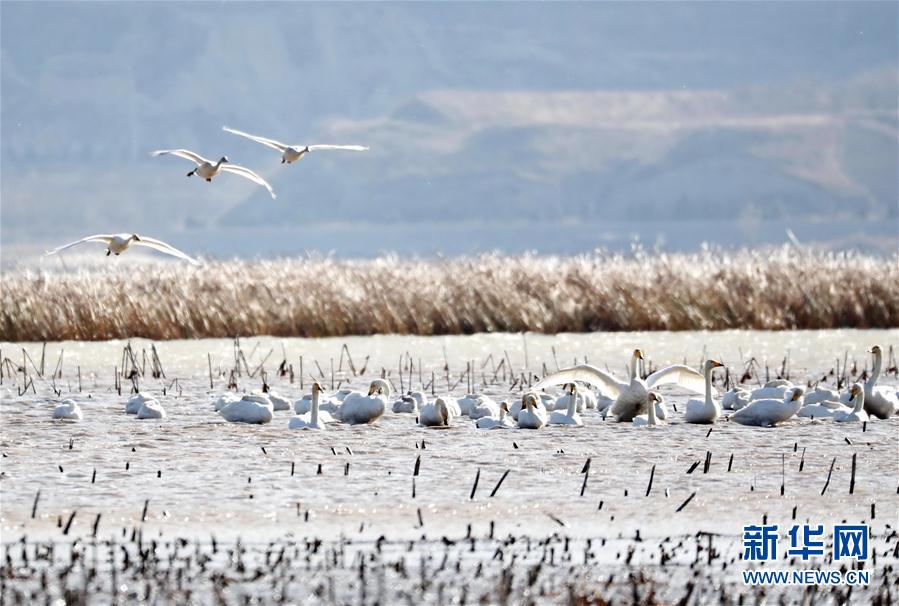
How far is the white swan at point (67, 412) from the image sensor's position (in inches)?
401

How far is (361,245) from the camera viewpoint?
114 metres

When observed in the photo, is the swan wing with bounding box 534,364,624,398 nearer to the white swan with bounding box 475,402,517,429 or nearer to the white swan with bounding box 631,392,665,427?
the white swan with bounding box 631,392,665,427

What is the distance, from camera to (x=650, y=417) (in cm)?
981

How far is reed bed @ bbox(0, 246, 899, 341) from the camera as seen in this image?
18.2 meters

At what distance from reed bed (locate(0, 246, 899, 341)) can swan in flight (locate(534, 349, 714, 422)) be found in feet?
26.5

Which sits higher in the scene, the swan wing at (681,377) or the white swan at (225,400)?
the swan wing at (681,377)

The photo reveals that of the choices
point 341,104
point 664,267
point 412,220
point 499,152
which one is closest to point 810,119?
point 499,152

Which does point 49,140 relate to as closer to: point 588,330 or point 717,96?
point 717,96

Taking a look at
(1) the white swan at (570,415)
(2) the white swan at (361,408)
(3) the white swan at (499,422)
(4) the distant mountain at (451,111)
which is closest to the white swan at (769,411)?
(1) the white swan at (570,415)

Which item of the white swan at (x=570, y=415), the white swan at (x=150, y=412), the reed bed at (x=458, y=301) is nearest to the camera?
the white swan at (x=570, y=415)

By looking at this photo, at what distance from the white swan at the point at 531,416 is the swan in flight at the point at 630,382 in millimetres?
586

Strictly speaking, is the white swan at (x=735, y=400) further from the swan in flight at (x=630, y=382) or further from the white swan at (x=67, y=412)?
the white swan at (x=67, y=412)

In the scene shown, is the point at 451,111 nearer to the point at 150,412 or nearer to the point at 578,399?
the point at 578,399

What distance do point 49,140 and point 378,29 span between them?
3660 cm
